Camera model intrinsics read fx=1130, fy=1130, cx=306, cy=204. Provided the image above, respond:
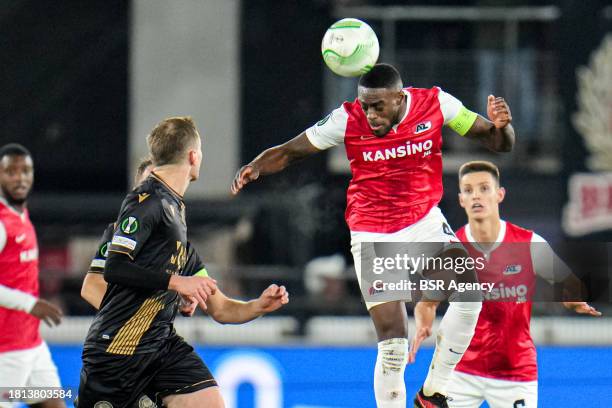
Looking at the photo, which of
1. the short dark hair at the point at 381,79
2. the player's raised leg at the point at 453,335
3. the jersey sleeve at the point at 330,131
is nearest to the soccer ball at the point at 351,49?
the short dark hair at the point at 381,79

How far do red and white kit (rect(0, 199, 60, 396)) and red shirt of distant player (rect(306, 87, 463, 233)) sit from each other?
246 centimetres

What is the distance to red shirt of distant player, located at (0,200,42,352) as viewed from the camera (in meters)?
7.83

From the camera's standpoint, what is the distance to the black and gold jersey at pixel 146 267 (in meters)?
5.50

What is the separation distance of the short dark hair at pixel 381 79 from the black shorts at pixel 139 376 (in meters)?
1.77

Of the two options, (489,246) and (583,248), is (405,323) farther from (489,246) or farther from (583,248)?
(583,248)

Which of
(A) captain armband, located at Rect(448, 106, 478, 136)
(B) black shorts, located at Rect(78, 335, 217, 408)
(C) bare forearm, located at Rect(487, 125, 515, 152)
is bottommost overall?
(B) black shorts, located at Rect(78, 335, 217, 408)

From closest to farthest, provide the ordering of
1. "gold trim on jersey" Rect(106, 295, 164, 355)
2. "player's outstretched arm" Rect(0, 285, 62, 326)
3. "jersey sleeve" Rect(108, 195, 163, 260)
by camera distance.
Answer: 1. "jersey sleeve" Rect(108, 195, 163, 260)
2. "gold trim on jersey" Rect(106, 295, 164, 355)
3. "player's outstretched arm" Rect(0, 285, 62, 326)

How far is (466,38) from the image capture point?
16.0m

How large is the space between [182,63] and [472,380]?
10.0 metres

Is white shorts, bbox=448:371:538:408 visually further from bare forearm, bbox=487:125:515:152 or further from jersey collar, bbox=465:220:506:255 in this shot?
bare forearm, bbox=487:125:515:152

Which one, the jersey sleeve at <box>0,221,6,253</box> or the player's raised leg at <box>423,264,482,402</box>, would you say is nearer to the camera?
the player's raised leg at <box>423,264,482,402</box>

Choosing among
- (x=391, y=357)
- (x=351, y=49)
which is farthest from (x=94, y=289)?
(x=351, y=49)

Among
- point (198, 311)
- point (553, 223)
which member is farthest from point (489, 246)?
point (553, 223)

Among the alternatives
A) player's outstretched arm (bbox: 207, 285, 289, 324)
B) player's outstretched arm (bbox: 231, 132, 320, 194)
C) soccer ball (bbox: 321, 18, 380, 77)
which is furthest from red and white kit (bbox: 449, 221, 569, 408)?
player's outstretched arm (bbox: 207, 285, 289, 324)
